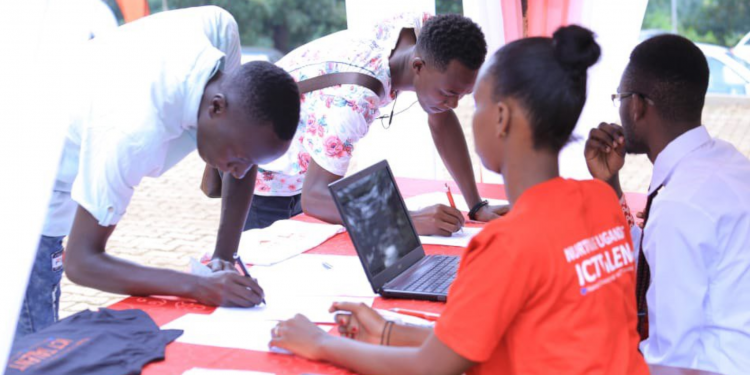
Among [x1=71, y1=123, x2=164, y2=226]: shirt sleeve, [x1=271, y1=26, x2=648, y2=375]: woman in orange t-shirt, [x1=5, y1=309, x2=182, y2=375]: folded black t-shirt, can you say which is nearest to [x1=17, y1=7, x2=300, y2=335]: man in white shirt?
[x1=71, y1=123, x2=164, y2=226]: shirt sleeve

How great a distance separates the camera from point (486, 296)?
122 cm

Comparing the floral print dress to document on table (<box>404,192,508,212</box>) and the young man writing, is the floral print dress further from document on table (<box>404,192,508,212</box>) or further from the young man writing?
document on table (<box>404,192,508,212</box>)

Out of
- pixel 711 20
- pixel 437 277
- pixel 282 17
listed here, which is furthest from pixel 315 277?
pixel 282 17

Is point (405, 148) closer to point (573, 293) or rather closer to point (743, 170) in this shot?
point (743, 170)

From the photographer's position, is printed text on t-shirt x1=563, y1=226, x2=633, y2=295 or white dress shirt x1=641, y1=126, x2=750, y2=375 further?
white dress shirt x1=641, y1=126, x2=750, y2=375

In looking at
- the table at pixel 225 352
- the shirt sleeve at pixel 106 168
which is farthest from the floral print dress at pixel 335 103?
the shirt sleeve at pixel 106 168

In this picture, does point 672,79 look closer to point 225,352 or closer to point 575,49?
point 575,49

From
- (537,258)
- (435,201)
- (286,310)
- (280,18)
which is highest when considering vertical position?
(537,258)

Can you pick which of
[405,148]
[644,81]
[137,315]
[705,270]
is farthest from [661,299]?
[405,148]

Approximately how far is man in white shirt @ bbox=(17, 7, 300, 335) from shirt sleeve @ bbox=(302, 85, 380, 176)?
0.46 m

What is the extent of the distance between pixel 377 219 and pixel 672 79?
77 centimetres

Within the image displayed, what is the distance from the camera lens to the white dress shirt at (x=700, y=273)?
1.69 meters

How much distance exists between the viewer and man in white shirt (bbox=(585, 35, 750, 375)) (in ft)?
5.56

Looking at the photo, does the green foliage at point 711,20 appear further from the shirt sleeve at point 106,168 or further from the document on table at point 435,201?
the shirt sleeve at point 106,168
